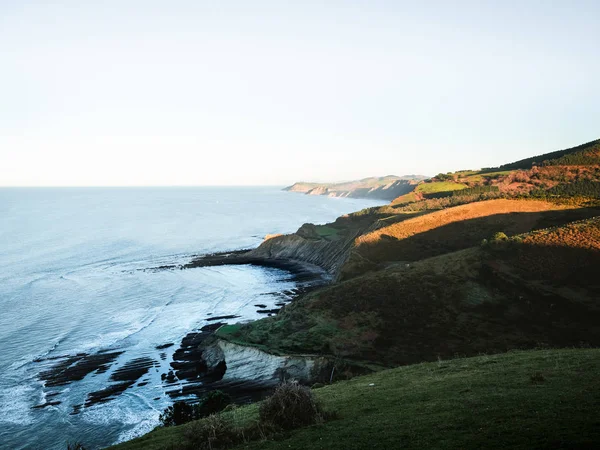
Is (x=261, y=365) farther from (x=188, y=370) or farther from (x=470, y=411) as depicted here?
(x=470, y=411)

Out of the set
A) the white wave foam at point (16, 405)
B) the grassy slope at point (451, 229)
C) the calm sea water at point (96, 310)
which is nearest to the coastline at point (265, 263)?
the calm sea water at point (96, 310)

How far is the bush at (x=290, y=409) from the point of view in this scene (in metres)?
19.2

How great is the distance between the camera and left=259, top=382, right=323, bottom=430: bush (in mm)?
19203

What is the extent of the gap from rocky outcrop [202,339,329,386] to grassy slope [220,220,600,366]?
1.50 m

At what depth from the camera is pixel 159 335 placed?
5841 cm

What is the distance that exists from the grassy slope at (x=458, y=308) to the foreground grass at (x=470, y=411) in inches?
637

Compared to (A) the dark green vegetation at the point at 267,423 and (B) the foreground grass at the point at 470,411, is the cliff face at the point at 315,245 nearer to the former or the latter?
(B) the foreground grass at the point at 470,411

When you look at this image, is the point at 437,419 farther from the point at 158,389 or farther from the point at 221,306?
the point at 221,306

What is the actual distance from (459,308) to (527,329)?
7025 mm

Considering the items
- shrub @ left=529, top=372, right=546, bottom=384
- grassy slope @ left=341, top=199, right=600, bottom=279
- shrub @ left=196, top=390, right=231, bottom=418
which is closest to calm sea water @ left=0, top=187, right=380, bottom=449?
shrub @ left=196, top=390, right=231, bottom=418

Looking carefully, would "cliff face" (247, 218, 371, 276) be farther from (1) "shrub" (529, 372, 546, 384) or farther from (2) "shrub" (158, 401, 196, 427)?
(1) "shrub" (529, 372, 546, 384)

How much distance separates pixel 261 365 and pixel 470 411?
93.2 feet

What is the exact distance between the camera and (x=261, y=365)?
143 ft

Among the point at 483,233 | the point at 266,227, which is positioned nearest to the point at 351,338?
the point at 483,233
